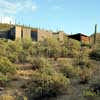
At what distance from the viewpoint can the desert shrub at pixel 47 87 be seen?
7027 mm

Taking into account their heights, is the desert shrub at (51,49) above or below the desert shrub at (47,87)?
above

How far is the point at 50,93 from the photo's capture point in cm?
708

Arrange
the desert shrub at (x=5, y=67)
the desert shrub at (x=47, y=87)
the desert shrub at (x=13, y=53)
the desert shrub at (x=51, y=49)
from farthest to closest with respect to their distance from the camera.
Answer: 1. the desert shrub at (x=51, y=49)
2. the desert shrub at (x=13, y=53)
3. the desert shrub at (x=5, y=67)
4. the desert shrub at (x=47, y=87)

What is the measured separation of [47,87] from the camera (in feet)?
23.6

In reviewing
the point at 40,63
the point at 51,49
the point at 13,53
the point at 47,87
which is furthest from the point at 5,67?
the point at 51,49

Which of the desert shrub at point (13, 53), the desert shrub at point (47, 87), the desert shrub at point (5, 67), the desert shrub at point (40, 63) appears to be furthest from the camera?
the desert shrub at point (13, 53)

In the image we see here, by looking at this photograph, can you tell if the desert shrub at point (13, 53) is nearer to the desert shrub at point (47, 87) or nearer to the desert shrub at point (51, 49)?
the desert shrub at point (51, 49)

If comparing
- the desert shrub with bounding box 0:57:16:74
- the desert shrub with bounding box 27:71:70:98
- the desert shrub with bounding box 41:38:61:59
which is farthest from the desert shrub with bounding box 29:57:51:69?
the desert shrub with bounding box 41:38:61:59

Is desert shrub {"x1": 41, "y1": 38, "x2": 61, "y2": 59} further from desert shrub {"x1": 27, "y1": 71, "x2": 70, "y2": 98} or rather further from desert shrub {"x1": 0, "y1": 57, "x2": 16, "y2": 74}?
desert shrub {"x1": 27, "y1": 71, "x2": 70, "y2": 98}

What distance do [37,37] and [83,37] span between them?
10.7 metres

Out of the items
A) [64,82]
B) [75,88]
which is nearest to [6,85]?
[64,82]

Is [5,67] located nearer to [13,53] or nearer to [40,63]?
[40,63]

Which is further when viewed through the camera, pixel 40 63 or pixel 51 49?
pixel 51 49

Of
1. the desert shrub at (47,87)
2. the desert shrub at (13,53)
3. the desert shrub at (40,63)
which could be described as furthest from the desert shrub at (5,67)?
the desert shrub at (13,53)
